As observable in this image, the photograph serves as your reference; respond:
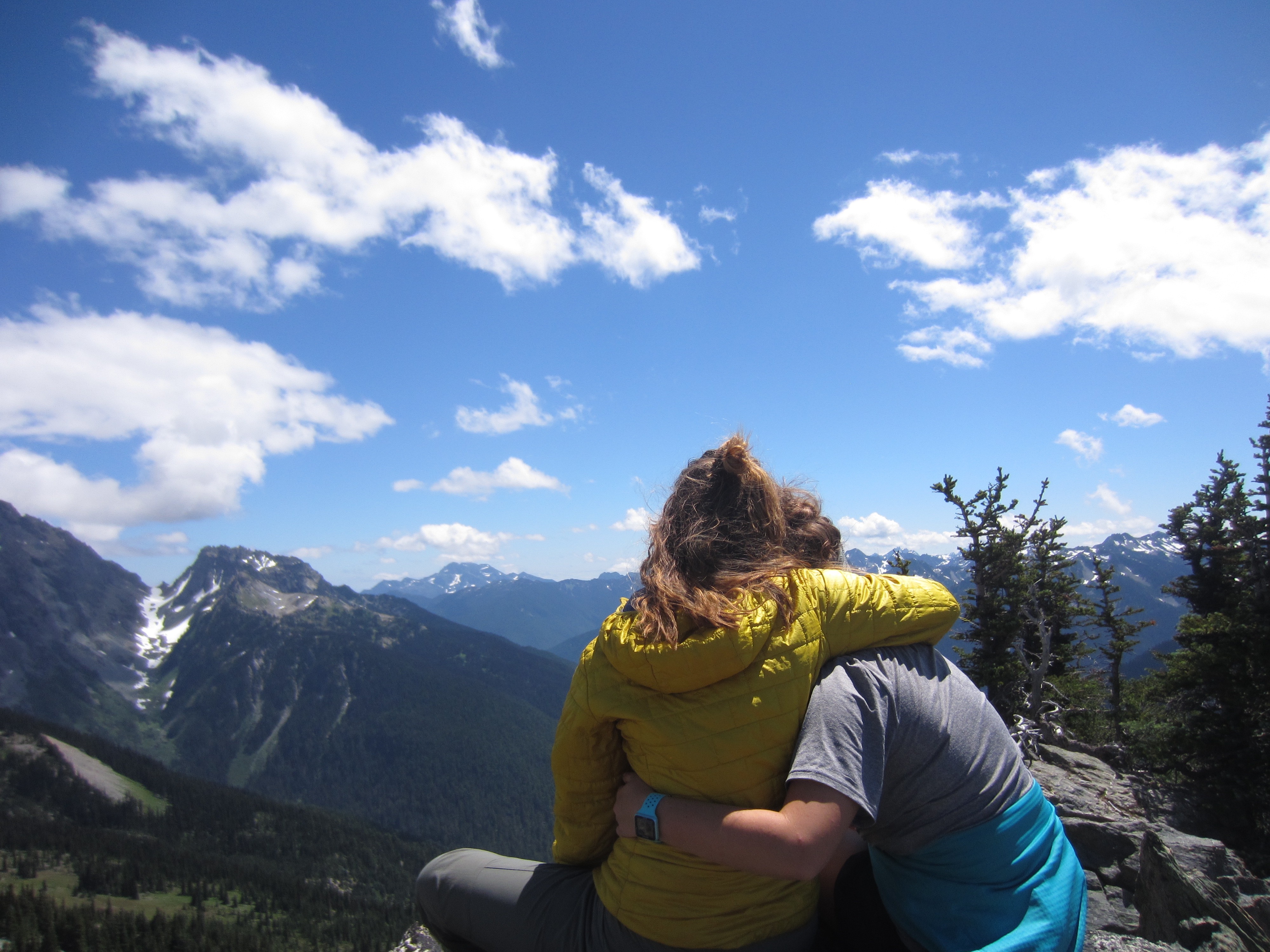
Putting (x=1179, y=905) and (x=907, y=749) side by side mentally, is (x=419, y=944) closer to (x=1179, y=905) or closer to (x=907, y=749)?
(x=907, y=749)

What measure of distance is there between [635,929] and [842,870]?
1.26 m

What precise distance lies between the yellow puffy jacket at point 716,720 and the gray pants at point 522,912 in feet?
0.27

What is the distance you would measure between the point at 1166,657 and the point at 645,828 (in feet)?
50.2

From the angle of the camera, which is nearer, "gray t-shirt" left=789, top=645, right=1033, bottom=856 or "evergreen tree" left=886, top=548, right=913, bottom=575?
"gray t-shirt" left=789, top=645, right=1033, bottom=856

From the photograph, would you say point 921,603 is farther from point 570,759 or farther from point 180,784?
point 180,784

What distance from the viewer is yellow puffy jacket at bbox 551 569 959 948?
2469 mm

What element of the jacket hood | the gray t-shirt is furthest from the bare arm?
the jacket hood

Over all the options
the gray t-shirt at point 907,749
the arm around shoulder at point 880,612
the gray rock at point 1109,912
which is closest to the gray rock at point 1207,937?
the gray rock at point 1109,912

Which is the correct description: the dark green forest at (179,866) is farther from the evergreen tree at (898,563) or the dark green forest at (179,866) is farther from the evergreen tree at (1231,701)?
the evergreen tree at (1231,701)

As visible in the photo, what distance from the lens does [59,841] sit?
122562mm

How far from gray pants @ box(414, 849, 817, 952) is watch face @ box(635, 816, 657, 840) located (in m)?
0.47

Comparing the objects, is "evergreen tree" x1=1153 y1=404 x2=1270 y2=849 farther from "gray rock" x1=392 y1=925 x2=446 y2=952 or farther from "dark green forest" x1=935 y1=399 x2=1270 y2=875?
"gray rock" x1=392 y1=925 x2=446 y2=952

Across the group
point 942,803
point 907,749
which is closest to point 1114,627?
point 942,803

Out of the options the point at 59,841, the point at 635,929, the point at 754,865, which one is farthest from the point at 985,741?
the point at 59,841
